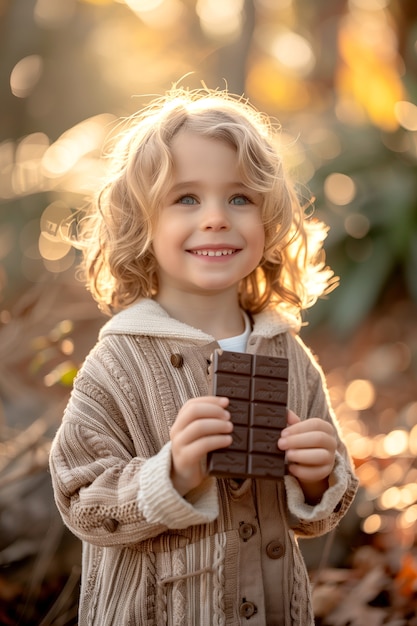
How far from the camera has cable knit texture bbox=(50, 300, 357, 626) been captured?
2143mm

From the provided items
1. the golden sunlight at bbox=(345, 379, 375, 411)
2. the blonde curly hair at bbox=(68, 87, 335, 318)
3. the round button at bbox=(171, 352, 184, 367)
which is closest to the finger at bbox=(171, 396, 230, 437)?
the round button at bbox=(171, 352, 184, 367)

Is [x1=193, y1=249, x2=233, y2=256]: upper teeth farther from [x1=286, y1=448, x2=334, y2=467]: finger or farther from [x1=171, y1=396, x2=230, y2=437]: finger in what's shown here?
[x1=286, y1=448, x2=334, y2=467]: finger

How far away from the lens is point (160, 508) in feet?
6.73

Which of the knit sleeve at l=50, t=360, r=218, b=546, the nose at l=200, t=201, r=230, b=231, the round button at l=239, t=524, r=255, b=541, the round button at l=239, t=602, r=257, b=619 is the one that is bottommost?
the round button at l=239, t=602, r=257, b=619

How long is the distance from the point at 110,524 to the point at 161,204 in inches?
34.3

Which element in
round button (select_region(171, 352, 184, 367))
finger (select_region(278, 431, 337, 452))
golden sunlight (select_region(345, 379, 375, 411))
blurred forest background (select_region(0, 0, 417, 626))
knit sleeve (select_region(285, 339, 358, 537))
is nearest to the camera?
finger (select_region(278, 431, 337, 452))

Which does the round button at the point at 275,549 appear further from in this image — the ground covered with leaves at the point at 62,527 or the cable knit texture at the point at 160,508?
the ground covered with leaves at the point at 62,527

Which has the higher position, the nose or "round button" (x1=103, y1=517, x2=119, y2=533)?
the nose

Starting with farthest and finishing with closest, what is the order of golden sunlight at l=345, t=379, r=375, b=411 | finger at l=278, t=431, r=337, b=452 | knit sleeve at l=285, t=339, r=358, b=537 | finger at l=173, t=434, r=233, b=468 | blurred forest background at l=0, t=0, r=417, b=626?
golden sunlight at l=345, t=379, r=375, b=411
blurred forest background at l=0, t=0, r=417, b=626
knit sleeve at l=285, t=339, r=358, b=537
finger at l=278, t=431, r=337, b=452
finger at l=173, t=434, r=233, b=468

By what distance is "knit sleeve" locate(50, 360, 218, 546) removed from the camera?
2.06m

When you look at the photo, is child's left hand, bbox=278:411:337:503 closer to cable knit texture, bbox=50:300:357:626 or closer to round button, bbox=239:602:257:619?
cable knit texture, bbox=50:300:357:626

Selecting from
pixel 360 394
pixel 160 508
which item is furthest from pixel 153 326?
pixel 360 394

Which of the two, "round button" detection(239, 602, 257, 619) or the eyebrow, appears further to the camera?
the eyebrow

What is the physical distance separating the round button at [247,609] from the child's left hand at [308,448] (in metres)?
0.35
